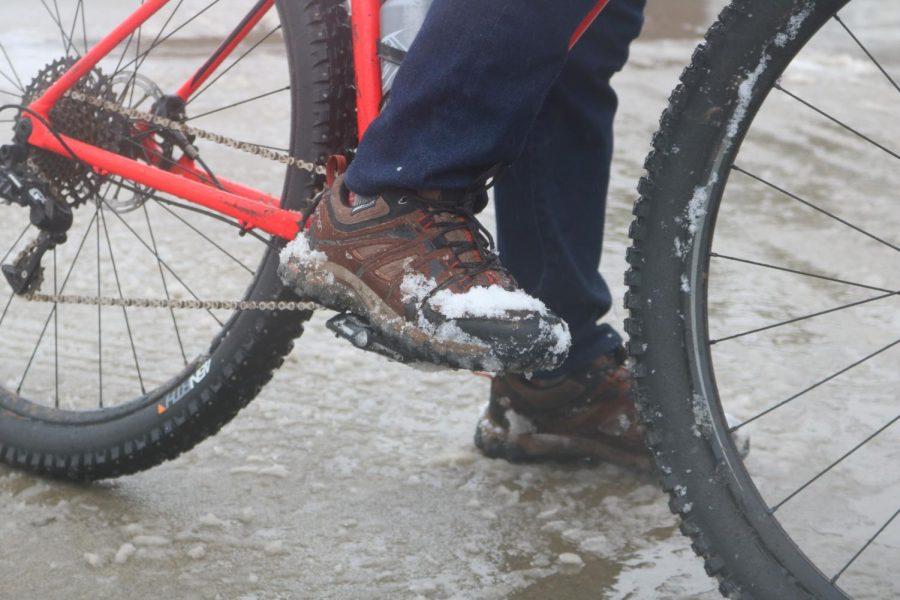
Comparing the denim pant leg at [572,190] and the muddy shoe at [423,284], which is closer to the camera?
the muddy shoe at [423,284]

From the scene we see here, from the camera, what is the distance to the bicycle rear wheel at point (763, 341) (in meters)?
1.43

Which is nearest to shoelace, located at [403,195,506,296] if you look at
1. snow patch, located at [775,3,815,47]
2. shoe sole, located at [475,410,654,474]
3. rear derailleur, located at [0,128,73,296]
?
snow patch, located at [775,3,815,47]

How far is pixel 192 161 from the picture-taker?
205 centimetres

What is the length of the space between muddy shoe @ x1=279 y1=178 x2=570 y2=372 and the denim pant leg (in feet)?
1.28

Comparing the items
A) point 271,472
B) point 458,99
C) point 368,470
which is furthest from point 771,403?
point 458,99

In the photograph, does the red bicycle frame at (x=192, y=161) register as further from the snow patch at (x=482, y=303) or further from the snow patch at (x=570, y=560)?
the snow patch at (x=570, y=560)

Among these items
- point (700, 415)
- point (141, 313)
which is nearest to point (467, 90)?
point (700, 415)

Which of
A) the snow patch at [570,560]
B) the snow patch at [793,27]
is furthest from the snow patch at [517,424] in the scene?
the snow patch at [793,27]

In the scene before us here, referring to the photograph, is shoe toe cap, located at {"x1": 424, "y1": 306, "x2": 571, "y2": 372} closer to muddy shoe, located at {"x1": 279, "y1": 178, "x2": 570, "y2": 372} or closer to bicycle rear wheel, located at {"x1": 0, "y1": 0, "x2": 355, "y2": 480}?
muddy shoe, located at {"x1": 279, "y1": 178, "x2": 570, "y2": 372}

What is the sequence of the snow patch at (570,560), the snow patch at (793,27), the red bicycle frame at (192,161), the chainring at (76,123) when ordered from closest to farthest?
1. the snow patch at (793,27)
2. the red bicycle frame at (192,161)
3. the snow patch at (570,560)
4. the chainring at (76,123)

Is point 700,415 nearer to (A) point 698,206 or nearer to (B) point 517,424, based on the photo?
(A) point 698,206

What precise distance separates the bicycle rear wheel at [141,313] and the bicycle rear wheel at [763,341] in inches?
23.5

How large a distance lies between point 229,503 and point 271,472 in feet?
0.40

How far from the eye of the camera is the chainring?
2.01m
